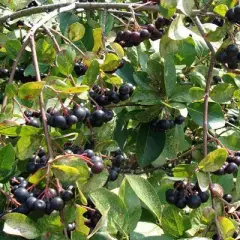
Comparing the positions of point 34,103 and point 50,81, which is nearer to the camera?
point 50,81

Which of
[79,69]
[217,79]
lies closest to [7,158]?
[79,69]

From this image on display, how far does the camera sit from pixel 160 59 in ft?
6.33

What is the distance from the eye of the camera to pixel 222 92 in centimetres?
174

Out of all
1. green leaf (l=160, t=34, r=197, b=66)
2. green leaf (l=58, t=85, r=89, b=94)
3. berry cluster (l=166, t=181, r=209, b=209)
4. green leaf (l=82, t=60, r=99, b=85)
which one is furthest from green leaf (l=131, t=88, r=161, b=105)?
green leaf (l=58, t=85, r=89, b=94)

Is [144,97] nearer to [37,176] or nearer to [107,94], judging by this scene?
[107,94]

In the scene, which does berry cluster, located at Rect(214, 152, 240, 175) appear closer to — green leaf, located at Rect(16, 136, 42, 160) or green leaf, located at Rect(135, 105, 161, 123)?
green leaf, located at Rect(135, 105, 161, 123)

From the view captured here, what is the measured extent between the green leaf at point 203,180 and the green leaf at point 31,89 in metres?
0.48

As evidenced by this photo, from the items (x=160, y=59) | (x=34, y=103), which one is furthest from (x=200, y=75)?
(x=34, y=103)

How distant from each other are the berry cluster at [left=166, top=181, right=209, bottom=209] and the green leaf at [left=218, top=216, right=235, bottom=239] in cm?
10

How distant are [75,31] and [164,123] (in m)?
0.42

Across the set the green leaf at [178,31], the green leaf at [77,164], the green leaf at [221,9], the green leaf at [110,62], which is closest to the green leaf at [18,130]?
the green leaf at [77,164]

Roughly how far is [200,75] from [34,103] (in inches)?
25.2

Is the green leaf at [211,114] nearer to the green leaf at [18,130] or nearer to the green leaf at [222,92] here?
the green leaf at [222,92]

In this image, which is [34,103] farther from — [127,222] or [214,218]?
[214,218]
